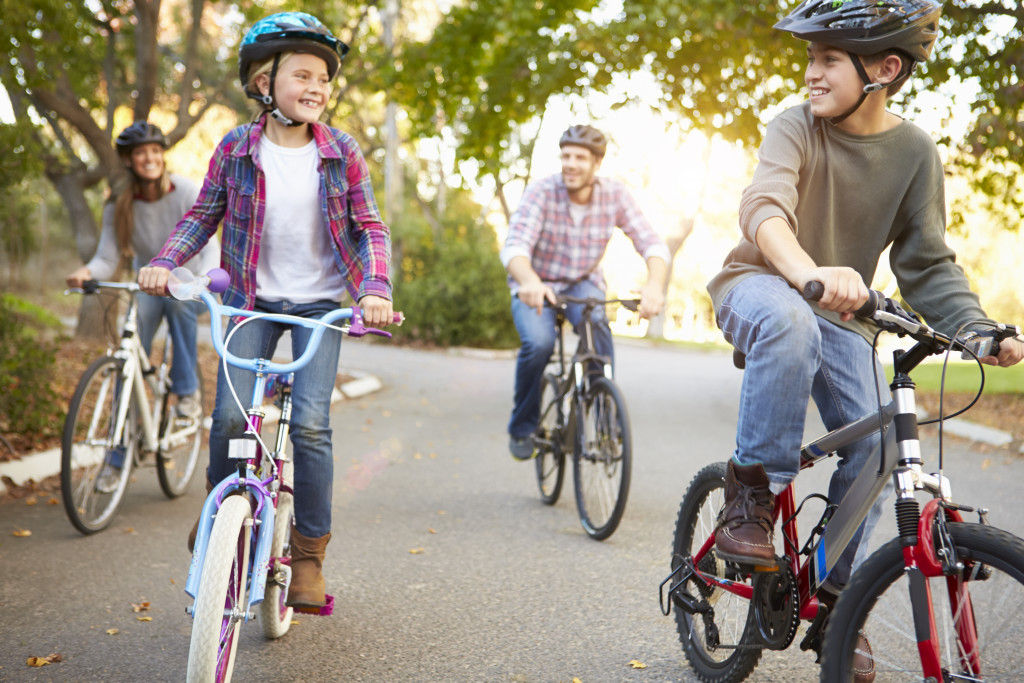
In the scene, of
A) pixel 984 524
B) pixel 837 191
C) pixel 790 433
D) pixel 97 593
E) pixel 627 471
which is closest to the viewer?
pixel 984 524

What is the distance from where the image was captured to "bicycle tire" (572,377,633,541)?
5117 mm

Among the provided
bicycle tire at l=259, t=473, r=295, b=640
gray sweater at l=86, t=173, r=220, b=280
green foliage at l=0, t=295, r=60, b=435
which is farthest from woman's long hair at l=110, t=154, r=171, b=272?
bicycle tire at l=259, t=473, r=295, b=640

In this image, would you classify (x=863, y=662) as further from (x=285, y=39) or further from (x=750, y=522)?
(x=285, y=39)

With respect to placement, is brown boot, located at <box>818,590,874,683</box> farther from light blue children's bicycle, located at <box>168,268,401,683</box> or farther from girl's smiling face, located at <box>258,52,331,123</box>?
girl's smiling face, located at <box>258,52,331,123</box>

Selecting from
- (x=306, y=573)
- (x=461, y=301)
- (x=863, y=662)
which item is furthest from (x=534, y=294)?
(x=461, y=301)

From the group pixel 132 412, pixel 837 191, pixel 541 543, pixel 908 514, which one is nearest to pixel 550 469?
pixel 541 543

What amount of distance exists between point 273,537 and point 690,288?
70131 millimetres

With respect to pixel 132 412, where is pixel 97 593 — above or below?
below

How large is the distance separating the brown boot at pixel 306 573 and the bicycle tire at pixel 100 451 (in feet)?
6.72

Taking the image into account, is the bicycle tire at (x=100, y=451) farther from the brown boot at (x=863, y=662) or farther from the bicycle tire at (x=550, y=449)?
the brown boot at (x=863, y=662)

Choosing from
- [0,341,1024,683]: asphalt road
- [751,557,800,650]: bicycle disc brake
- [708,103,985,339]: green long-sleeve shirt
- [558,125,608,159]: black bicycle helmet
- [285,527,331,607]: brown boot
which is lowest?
[0,341,1024,683]: asphalt road

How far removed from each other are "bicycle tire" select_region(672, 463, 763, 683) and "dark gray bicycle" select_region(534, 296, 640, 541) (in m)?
1.63

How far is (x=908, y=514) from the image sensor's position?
2258 millimetres

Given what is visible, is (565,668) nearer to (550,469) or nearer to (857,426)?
(857,426)
